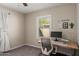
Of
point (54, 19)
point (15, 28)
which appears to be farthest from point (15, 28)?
point (54, 19)

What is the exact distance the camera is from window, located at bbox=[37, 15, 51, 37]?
138 cm

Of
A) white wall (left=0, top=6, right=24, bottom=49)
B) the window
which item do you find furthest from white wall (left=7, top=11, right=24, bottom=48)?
the window

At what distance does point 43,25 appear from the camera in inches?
56.0

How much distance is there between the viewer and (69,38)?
138cm

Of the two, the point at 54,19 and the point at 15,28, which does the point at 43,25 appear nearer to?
the point at 54,19

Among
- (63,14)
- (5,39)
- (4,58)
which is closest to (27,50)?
(5,39)

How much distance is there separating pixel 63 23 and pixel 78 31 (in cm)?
27

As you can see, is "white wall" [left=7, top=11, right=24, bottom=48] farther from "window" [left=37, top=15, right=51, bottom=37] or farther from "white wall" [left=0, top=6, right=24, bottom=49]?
"window" [left=37, top=15, right=51, bottom=37]

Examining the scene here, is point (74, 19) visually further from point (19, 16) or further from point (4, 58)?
point (4, 58)

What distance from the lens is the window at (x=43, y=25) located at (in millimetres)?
1383

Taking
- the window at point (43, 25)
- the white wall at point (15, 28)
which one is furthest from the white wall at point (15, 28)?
the window at point (43, 25)

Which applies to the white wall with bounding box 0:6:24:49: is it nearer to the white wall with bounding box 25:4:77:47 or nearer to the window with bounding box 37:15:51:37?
the white wall with bounding box 25:4:77:47

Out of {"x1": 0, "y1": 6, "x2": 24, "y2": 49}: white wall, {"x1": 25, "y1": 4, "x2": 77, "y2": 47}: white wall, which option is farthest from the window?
{"x1": 0, "y1": 6, "x2": 24, "y2": 49}: white wall

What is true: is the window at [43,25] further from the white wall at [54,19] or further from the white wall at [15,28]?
the white wall at [15,28]
